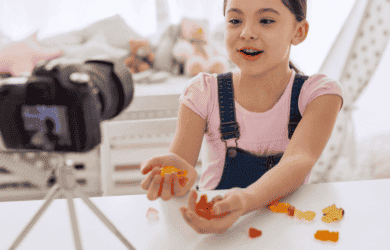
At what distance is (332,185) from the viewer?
70 centimetres

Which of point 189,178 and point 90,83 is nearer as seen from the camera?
point 90,83

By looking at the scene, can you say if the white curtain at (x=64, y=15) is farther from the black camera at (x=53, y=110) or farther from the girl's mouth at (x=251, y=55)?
the black camera at (x=53, y=110)

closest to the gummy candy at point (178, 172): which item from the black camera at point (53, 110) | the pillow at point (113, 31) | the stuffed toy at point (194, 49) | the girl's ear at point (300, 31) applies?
the black camera at point (53, 110)

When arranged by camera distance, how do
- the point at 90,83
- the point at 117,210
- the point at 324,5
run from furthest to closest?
1. the point at 324,5
2. the point at 117,210
3. the point at 90,83

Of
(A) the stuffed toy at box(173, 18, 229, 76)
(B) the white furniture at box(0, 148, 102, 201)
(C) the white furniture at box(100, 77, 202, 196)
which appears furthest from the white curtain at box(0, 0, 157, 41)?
(B) the white furniture at box(0, 148, 102, 201)

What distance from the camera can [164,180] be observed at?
0.65 metres

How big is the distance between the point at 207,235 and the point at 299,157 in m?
0.29

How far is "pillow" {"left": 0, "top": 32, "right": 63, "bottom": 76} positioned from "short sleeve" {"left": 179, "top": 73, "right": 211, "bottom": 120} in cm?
155

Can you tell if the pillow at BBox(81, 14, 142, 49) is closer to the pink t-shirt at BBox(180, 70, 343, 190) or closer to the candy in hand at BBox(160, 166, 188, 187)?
the pink t-shirt at BBox(180, 70, 343, 190)

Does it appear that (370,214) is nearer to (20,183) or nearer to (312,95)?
(312,95)

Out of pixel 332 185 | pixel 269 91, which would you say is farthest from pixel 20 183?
pixel 332 185

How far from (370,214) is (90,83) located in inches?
20.9

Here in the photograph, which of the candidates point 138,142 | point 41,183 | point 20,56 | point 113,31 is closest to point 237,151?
point 138,142

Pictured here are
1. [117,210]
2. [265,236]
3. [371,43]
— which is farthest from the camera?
[371,43]
